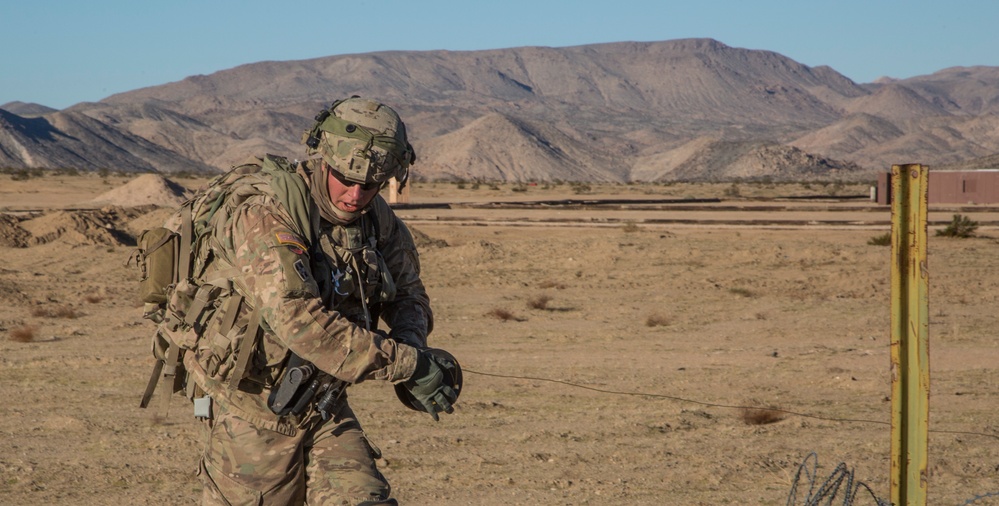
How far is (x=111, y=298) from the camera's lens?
45.6 feet

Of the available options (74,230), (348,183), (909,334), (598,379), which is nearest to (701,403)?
(598,379)

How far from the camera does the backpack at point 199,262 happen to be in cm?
333

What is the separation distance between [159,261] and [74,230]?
701 inches

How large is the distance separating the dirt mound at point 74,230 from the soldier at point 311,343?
17.2m

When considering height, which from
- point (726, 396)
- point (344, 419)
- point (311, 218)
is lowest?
point (726, 396)

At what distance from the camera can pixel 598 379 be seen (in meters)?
8.90

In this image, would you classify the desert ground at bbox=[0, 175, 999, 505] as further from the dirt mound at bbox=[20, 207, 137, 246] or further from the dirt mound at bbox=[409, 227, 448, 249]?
the dirt mound at bbox=[409, 227, 448, 249]

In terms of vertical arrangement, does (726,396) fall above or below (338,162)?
below

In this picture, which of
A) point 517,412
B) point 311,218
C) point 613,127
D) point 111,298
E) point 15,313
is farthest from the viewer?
Answer: point 613,127

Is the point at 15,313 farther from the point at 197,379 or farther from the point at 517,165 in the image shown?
the point at 517,165

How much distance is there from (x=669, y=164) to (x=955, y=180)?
6359 cm

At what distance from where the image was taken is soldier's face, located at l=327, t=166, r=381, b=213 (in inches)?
133

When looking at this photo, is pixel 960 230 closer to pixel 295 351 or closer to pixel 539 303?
pixel 539 303

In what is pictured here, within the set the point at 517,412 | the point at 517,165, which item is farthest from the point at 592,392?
the point at 517,165
